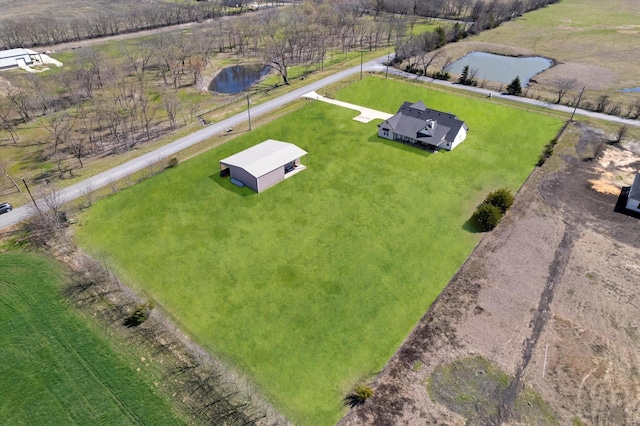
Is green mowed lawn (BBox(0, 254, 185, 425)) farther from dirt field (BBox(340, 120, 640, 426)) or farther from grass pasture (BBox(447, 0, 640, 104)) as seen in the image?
grass pasture (BBox(447, 0, 640, 104))

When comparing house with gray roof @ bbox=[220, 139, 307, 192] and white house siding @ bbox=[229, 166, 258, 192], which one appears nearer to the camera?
white house siding @ bbox=[229, 166, 258, 192]

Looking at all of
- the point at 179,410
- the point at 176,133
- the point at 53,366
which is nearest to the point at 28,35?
the point at 176,133

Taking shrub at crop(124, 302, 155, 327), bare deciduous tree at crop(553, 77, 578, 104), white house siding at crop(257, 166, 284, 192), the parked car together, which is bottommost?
shrub at crop(124, 302, 155, 327)

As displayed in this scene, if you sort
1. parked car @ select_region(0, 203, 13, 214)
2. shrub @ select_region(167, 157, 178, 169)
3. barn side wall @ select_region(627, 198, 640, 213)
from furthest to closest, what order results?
1. shrub @ select_region(167, 157, 178, 169)
2. barn side wall @ select_region(627, 198, 640, 213)
3. parked car @ select_region(0, 203, 13, 214)

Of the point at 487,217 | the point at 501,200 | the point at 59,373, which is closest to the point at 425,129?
the point at 501,200

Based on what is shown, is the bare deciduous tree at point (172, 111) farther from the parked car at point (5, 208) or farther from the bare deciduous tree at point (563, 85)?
the bare deciduous tree at point (563, 85)

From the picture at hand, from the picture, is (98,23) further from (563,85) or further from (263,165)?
(563,85)

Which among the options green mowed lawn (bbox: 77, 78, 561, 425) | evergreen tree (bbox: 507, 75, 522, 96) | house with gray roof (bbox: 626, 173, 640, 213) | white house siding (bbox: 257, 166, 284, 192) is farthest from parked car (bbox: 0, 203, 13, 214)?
evergreen tree (bbox: 507, 75, 522, 96)
